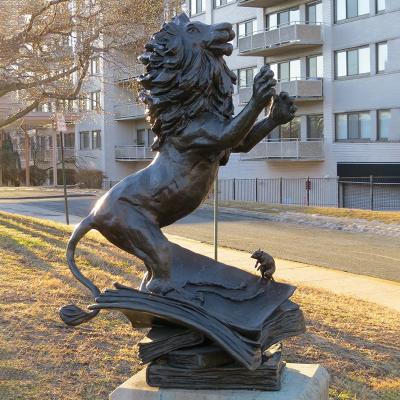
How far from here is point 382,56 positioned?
30.1 m

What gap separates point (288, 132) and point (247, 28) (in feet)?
22.7

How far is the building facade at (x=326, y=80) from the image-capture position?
29.9 meters

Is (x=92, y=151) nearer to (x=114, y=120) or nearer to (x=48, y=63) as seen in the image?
(x=114, y=120)

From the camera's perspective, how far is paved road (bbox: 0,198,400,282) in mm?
12562

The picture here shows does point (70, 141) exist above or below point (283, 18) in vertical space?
below

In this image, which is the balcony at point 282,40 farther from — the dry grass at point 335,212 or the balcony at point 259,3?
the dry grass at point 335,212

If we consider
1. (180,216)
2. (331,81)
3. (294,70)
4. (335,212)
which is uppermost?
(294,70)

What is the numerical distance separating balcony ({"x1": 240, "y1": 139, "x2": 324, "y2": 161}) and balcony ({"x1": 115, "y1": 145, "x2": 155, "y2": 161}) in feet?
37.4

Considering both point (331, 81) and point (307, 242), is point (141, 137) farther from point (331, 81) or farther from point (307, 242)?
point (307, 242)

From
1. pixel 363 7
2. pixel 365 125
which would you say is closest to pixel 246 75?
pixel 363 7

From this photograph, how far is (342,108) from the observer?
1259 inches

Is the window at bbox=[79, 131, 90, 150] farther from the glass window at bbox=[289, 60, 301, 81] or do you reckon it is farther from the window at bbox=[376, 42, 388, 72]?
the window at bbox=[376, 42, 388, 72]

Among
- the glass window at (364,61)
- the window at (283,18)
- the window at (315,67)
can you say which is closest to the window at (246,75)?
the window at (283,18)

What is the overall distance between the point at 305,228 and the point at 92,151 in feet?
104
